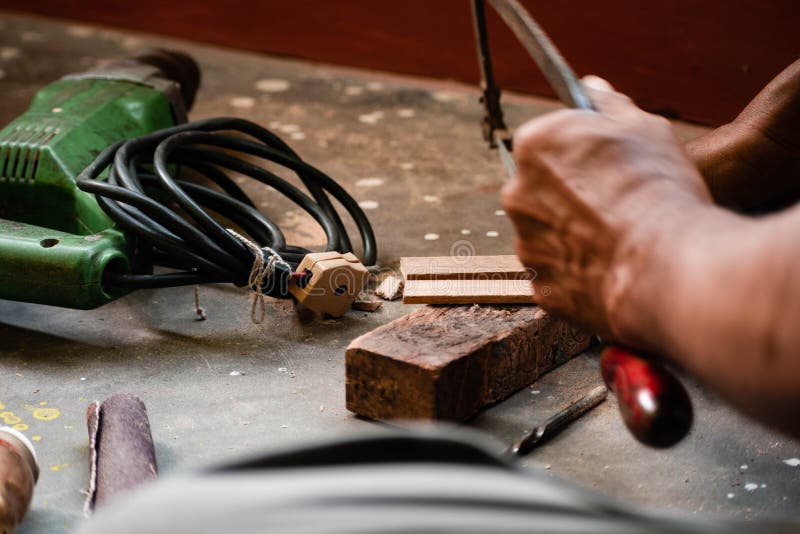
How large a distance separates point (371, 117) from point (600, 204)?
2006 mm

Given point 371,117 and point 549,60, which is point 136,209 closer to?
point 549,60

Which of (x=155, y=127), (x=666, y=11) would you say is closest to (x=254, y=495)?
(x=155, y=127)

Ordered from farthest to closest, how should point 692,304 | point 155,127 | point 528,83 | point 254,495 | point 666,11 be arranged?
point 528,83
point 666,11
point 155,127
point 692,304
point 254,495

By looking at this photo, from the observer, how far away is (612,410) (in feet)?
4.95

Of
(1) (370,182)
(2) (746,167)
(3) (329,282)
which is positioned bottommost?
(1) (370,182)

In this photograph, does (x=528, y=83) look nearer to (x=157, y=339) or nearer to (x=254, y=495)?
(x=157, y=339)

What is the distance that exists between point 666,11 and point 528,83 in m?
0.49

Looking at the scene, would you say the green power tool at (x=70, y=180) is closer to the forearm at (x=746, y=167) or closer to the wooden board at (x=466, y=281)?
the wooden board at (x=466, y=281)

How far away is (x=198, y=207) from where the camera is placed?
174cm

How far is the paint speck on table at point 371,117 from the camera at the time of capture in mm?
2842

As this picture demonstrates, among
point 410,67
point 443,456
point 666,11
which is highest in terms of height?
point 443,456

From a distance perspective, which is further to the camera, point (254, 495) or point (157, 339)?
point (157, 339)

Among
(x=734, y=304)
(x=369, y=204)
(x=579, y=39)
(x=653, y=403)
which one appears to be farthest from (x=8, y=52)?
(x=734, y=304)

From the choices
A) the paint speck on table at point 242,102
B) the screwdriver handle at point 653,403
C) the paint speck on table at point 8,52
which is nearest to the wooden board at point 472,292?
the screwdriver handle at point 653,403
